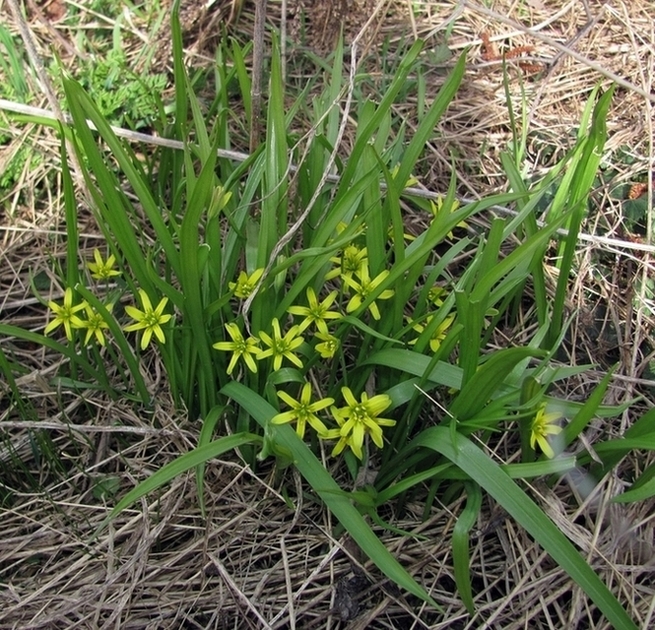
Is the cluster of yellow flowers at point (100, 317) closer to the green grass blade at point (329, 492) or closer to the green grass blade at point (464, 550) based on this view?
the green grass blade at point (329, 492)

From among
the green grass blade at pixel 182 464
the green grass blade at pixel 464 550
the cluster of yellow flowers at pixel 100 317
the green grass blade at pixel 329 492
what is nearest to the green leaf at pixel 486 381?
the green grass blade at pixel 464 550

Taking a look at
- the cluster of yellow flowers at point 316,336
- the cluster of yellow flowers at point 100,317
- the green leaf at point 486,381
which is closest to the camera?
the green leaf at point 486,381

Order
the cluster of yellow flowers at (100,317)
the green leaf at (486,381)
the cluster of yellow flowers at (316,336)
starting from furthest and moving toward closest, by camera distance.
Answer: the cluster of yellow flowers at (100,317) → the cluster of yellow flowers at (316,336) → the green leaf at (486,381)

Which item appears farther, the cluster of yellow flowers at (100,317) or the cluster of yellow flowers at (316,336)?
the cluster of yellow flowers at (100,317)

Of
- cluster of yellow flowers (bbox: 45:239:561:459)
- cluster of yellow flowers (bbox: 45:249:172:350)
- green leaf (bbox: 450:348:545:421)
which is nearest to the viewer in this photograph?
green leaf (bbox: 450:348:545:421)

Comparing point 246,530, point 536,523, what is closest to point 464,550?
point 536,523

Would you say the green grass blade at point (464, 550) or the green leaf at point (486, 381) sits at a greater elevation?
the green leaf at point (486, 381)

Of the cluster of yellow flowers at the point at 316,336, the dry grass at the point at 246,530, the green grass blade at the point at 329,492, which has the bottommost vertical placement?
the dry grass at the point at 246,530

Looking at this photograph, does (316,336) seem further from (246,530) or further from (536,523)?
(536,523)

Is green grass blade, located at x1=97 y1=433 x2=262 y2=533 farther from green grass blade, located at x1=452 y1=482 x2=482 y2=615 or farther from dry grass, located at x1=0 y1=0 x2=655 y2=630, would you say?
green grass blade, located at x1=452 y1=482 x2=482 y2=615

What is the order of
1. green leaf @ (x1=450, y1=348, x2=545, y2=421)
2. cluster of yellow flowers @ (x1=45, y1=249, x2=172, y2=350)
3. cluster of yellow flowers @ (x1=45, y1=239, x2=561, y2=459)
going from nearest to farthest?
green leaf @ (x1=450, y1=348, x2=545, y2=421) < cluster of yellow flowers @ (x1=45, y1=239, x2=561, y2=459) < cluster of yellow flowers @ (x1=45, y1=249, x2=172, y2=350)

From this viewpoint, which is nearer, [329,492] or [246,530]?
[329,492]

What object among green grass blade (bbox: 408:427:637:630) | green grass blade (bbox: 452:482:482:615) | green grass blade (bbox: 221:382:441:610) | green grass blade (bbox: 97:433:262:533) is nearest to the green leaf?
green grass blade (bbox: 408:427:637:630)
